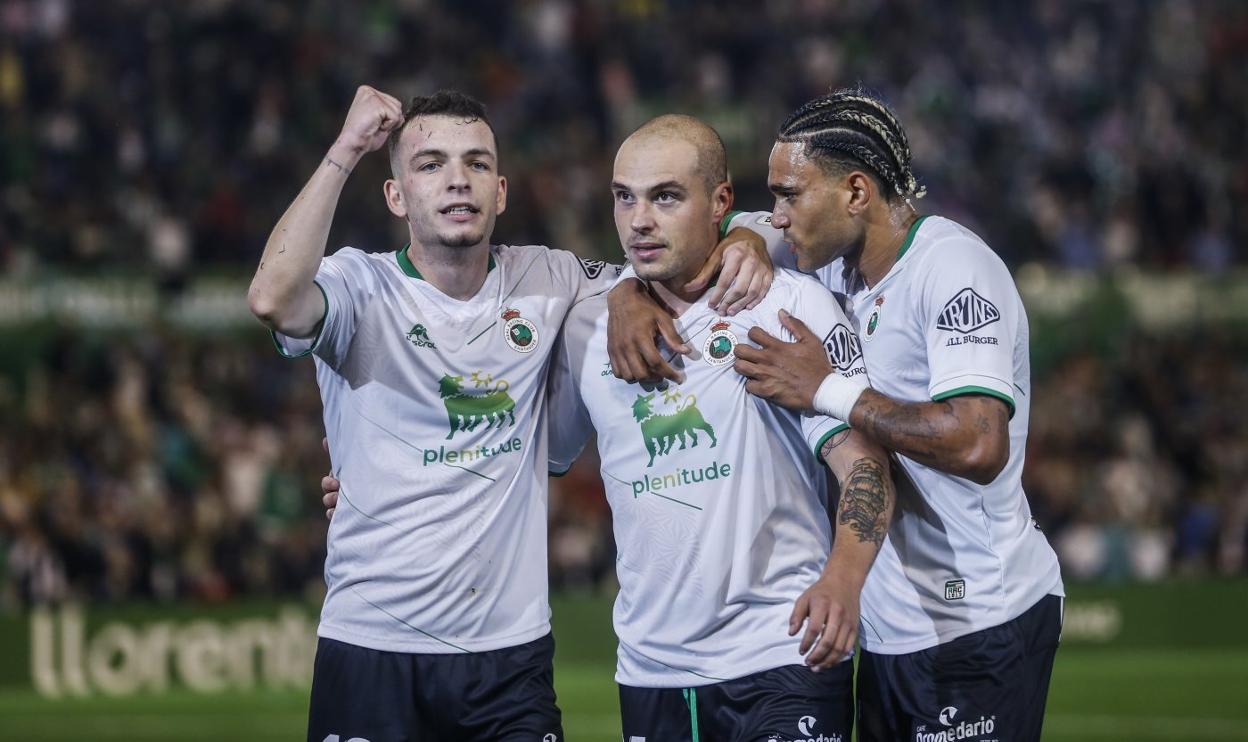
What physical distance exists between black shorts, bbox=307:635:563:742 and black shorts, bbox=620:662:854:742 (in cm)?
38

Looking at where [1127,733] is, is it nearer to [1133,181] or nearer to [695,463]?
[695,463]

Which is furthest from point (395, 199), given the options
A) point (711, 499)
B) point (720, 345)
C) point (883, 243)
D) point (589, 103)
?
point (589, 103)

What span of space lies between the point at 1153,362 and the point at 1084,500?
3226 millimetres

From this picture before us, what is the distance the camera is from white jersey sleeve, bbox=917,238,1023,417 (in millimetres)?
5125

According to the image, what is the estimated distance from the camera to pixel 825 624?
4.82 m

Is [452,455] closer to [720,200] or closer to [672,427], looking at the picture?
[672,427]

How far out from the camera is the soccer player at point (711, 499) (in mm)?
5184

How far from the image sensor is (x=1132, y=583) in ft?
59.2

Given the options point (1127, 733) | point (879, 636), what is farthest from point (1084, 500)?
point (879, 636)

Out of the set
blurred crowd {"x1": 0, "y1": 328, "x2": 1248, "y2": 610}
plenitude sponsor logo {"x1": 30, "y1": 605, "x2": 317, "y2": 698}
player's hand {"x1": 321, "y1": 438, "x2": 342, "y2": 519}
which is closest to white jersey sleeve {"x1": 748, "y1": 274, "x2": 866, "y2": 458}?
player's hand {"x1": 321, "y1": 438, "x2": 342, "y2": 519}

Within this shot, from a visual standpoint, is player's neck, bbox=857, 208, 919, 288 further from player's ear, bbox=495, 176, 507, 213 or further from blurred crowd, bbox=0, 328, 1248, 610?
blurred crowd, bbox=0, 328, 1248, 610

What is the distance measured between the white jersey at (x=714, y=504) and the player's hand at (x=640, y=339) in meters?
0.07

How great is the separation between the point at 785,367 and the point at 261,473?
42.8ft

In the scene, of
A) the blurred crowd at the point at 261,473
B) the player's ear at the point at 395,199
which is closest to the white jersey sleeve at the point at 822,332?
the player's ear at the point at 395,199
